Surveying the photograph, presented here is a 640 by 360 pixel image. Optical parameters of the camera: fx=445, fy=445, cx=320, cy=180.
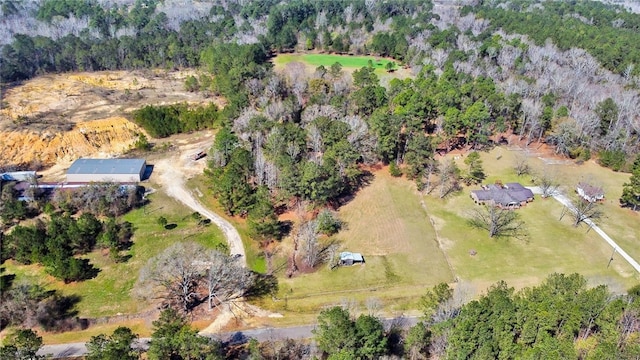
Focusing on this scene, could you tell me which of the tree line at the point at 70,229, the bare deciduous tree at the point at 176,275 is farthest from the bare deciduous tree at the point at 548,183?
the tree line at the point at 70,229

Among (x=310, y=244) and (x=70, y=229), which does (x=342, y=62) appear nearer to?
(x=310, y=244)

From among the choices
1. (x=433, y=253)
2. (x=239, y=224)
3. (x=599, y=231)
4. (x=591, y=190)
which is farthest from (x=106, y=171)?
(x=591, y=190)

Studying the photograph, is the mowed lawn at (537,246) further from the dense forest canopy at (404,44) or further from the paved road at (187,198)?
the paved road at (187,198)

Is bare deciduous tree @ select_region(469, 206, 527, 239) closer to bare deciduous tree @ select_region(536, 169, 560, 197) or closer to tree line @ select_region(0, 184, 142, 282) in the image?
bare deciduous tree @ select_region(536, 169, 560, 197)

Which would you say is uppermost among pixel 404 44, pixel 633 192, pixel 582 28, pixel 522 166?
pixel 582 28

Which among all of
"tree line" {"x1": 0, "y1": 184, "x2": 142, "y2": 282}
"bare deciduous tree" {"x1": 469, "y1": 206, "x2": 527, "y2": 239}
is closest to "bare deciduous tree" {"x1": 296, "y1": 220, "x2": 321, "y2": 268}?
"tree line" {"x1": 0, "y1": 184, "x2": 142, "y2": 282}

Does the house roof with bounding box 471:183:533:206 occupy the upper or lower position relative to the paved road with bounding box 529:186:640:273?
upper

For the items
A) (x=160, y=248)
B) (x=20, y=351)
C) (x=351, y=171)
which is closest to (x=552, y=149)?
(x=351, y=171)
